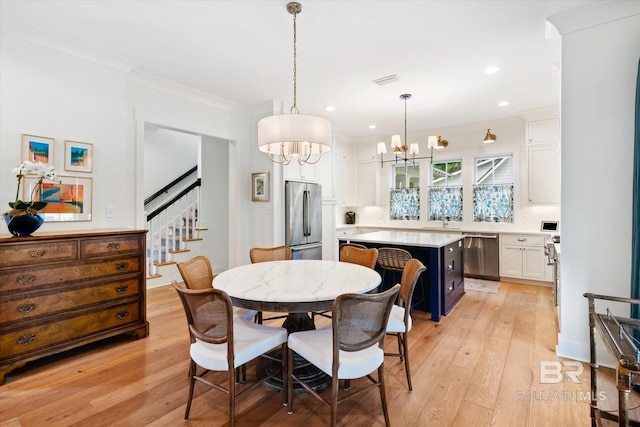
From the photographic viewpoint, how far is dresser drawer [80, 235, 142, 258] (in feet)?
8.63

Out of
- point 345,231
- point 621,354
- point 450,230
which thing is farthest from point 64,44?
point 450,230

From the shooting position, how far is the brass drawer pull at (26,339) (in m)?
2.31

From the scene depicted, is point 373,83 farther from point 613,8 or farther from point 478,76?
point 613,8

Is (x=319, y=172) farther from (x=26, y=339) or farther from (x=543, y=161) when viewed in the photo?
(x=26, y=339)

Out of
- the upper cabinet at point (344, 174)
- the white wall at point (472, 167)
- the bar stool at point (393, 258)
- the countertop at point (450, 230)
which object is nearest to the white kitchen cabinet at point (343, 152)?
the upper cabinet at point (344, 174)

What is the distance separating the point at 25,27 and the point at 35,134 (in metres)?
0.88

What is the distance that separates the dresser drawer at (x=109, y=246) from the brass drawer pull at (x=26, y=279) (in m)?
0.34

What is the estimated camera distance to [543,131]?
483cm

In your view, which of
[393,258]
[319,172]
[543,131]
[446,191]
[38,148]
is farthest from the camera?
[446,191]

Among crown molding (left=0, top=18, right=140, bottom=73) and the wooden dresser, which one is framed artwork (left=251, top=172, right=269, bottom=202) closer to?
the wooden dresser

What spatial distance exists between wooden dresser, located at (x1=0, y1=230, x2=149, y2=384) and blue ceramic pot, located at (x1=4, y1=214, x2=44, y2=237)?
0.40 feet

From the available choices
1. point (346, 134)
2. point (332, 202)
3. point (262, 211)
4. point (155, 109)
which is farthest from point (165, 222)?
point (346, 134)

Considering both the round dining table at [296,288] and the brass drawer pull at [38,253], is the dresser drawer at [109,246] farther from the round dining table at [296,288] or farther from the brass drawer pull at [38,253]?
the round dining table at [296,288]

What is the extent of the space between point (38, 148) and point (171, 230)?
2735 millimetres
